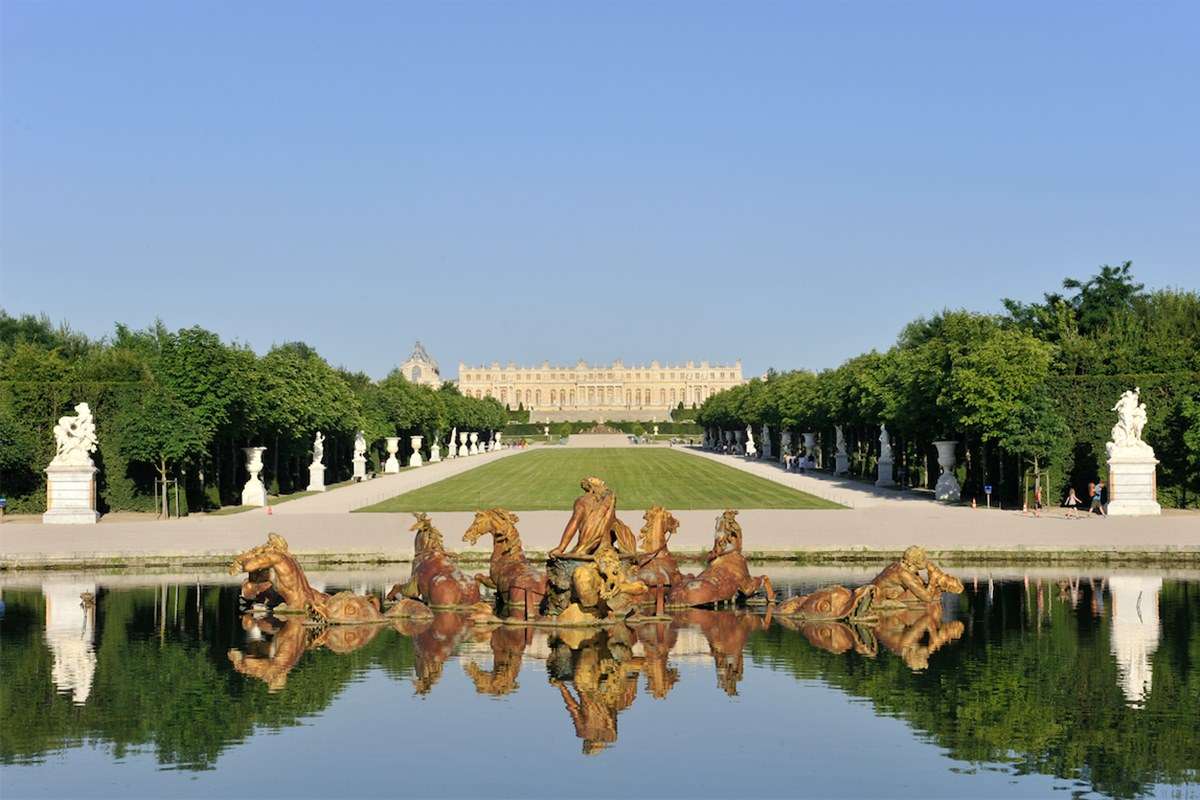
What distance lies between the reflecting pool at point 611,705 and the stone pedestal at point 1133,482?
15799 mm

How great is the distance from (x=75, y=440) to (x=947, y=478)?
78.6 ft

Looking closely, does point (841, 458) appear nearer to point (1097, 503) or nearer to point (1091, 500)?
point (1091, 500)

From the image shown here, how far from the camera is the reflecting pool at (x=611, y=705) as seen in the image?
11219mm

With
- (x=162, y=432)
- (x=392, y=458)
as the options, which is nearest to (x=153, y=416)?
(x=162, y=432)

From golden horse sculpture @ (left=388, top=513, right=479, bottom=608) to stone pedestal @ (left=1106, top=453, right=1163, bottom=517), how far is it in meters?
20.6

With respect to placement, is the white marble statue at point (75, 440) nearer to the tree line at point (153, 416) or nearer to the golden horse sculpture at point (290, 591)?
the tree line at point (153, 416)

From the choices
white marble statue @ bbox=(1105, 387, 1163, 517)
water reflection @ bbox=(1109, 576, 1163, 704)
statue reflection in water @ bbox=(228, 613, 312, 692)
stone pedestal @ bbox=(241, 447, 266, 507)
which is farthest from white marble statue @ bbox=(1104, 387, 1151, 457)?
stone pedestal @ bbox=(241, 447, 266, 507)

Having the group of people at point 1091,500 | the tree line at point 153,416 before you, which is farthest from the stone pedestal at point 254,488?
the group of people at point 1091,500

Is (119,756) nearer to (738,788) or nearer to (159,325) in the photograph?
(738,788)

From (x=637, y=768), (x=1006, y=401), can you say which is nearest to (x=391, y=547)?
(x=637, y=768)

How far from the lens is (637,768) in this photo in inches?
450

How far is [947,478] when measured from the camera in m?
42.6

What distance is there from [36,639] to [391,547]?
931cm

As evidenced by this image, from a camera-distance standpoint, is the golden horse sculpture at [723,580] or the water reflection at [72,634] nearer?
the water reflection at [72,634]
